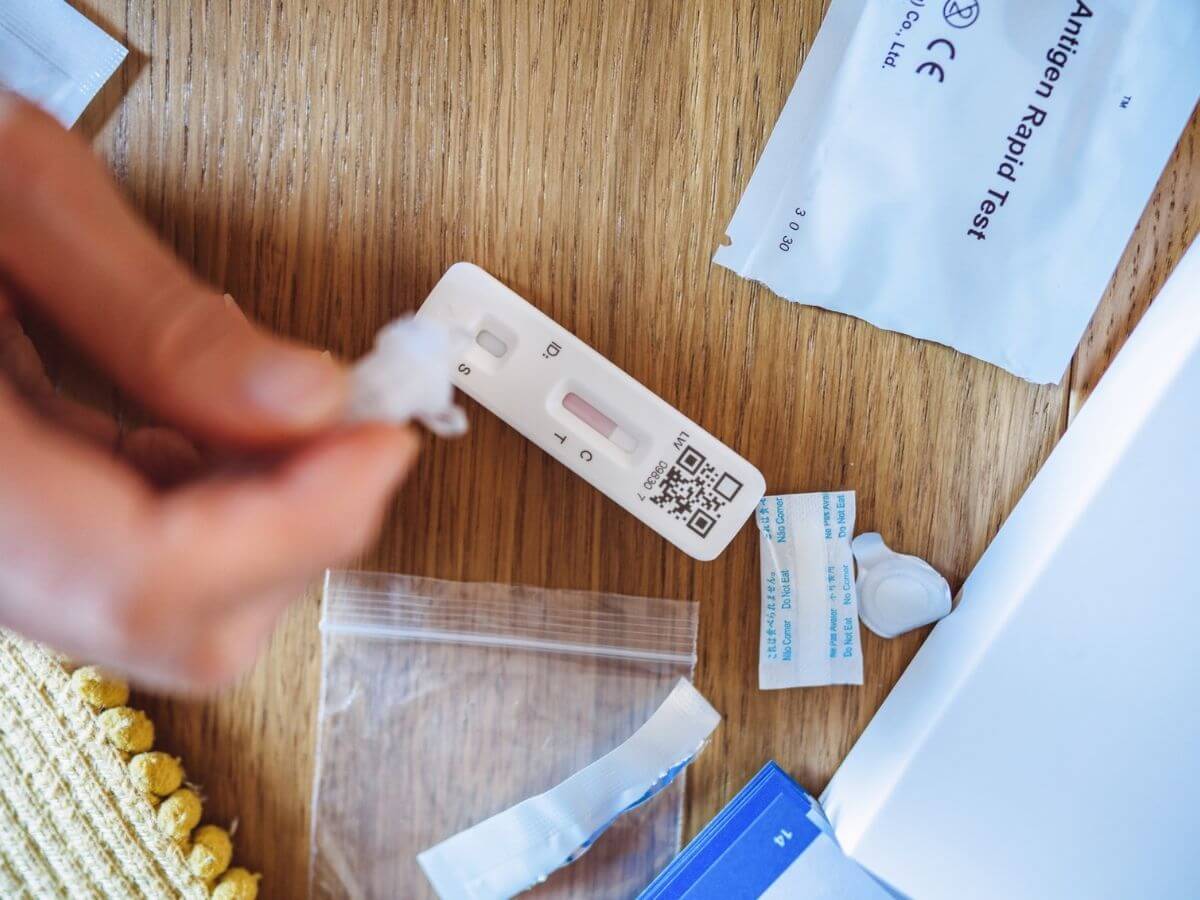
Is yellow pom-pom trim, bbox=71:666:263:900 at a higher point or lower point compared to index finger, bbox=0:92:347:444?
lower

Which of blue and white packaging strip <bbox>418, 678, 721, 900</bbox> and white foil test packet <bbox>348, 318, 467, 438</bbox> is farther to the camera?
blue and white packaging strip <bbox>418, 678, 721, 900</bbox>

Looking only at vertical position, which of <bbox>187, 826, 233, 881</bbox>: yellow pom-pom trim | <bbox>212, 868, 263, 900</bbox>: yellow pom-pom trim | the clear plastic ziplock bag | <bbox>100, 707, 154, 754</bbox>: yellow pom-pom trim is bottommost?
<bbox>212, 868, 263, 900</bbox>: yellow pom-pom trim

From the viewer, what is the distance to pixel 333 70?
0.48m

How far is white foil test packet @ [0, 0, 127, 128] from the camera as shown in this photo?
47 cm

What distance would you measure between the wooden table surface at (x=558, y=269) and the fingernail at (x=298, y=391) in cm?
20

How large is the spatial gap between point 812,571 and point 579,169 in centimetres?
25

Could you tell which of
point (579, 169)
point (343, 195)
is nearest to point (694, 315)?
point (579, 169)

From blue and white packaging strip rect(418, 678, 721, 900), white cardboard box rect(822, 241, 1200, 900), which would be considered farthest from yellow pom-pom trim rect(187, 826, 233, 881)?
white cardboard box rect(822, 241, 1200, 900)

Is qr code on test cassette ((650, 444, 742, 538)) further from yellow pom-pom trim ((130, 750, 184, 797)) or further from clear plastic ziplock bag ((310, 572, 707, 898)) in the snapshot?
yellow pom-pom trim ((130, 750, 184, 797))

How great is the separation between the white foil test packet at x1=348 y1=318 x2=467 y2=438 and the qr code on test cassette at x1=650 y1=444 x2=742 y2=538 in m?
0.17

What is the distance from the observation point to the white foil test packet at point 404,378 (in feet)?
1.02

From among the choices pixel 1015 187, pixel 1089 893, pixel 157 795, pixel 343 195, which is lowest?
pixel 157 795

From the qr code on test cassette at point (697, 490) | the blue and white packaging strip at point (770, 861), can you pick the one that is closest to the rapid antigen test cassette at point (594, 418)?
the qr code on test cassette at point (697, 490)

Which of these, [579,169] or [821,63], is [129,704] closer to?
[579,169]
